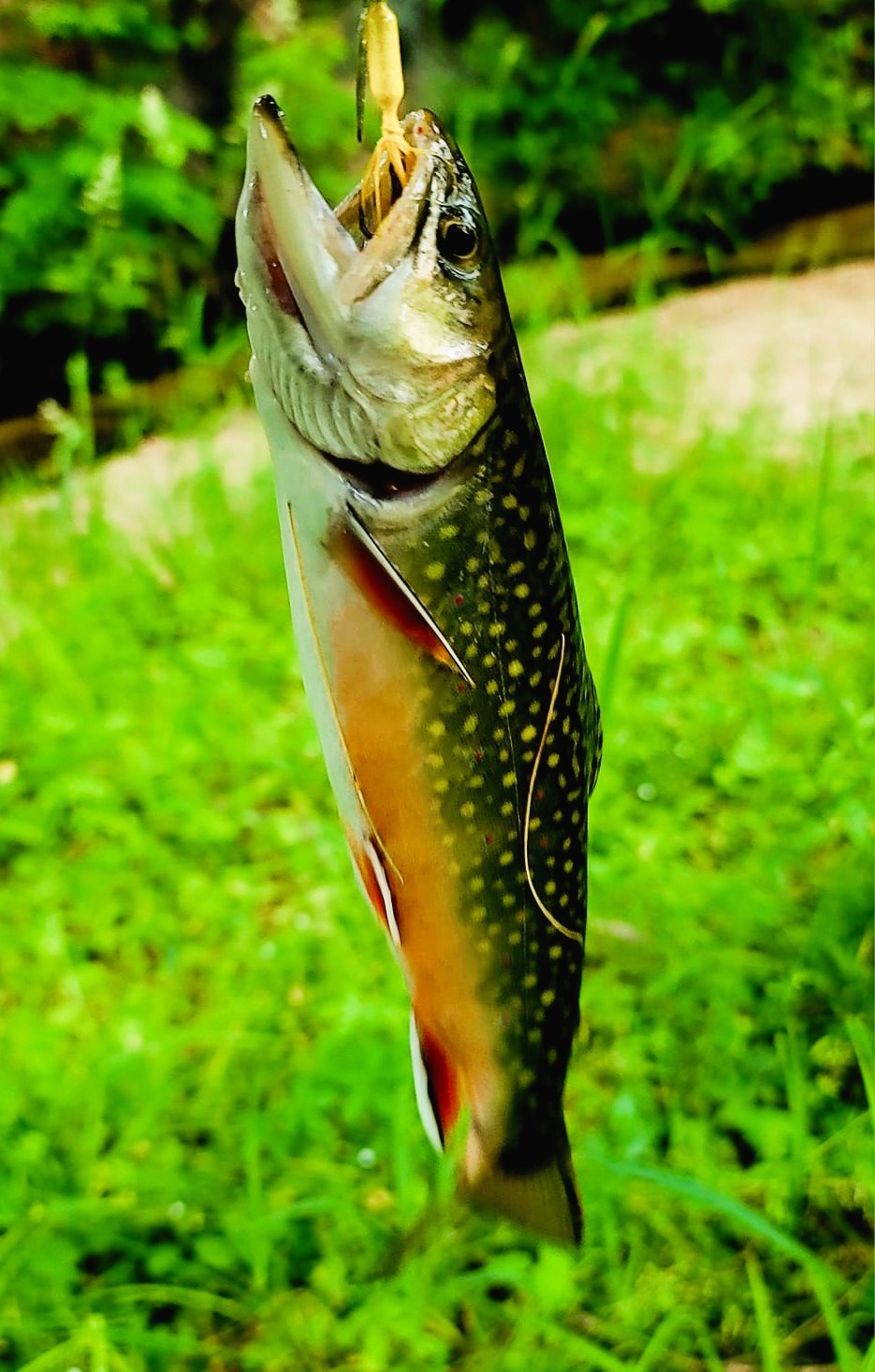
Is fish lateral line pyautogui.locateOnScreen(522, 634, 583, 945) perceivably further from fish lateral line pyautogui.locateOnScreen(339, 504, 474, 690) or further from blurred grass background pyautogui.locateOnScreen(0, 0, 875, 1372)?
blurred grass background pyautogui.locateOnScreen(0, 0, 875, 1372)

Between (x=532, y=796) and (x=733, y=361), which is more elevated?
(x=733, y=361)

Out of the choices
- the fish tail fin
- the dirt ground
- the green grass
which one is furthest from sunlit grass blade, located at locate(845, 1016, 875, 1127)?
the dirt ground

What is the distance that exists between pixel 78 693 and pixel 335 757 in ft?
4.48

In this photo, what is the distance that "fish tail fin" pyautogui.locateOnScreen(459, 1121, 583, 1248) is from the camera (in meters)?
0.83

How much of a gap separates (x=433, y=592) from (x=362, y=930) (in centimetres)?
92

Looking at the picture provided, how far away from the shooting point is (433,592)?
67 centimetres

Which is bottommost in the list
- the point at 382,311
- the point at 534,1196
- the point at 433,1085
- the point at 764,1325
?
the point at 764,1325

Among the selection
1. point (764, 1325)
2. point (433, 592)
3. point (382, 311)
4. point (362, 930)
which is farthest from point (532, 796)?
point (362, 930)

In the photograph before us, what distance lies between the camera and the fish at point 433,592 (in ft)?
2.01

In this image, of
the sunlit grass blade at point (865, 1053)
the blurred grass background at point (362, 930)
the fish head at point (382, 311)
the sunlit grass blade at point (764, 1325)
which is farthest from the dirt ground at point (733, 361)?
the sunlit grass blade at point (764, 1325)

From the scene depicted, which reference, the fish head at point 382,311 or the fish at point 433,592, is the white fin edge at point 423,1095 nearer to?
the fish at point 433,592

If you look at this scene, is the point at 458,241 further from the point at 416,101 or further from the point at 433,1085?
the point at 416,101

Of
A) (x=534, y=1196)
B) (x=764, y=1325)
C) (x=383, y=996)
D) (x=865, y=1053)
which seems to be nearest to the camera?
(x=534, y=1196)

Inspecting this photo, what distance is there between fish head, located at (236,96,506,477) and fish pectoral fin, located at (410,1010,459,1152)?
18.3 inches
